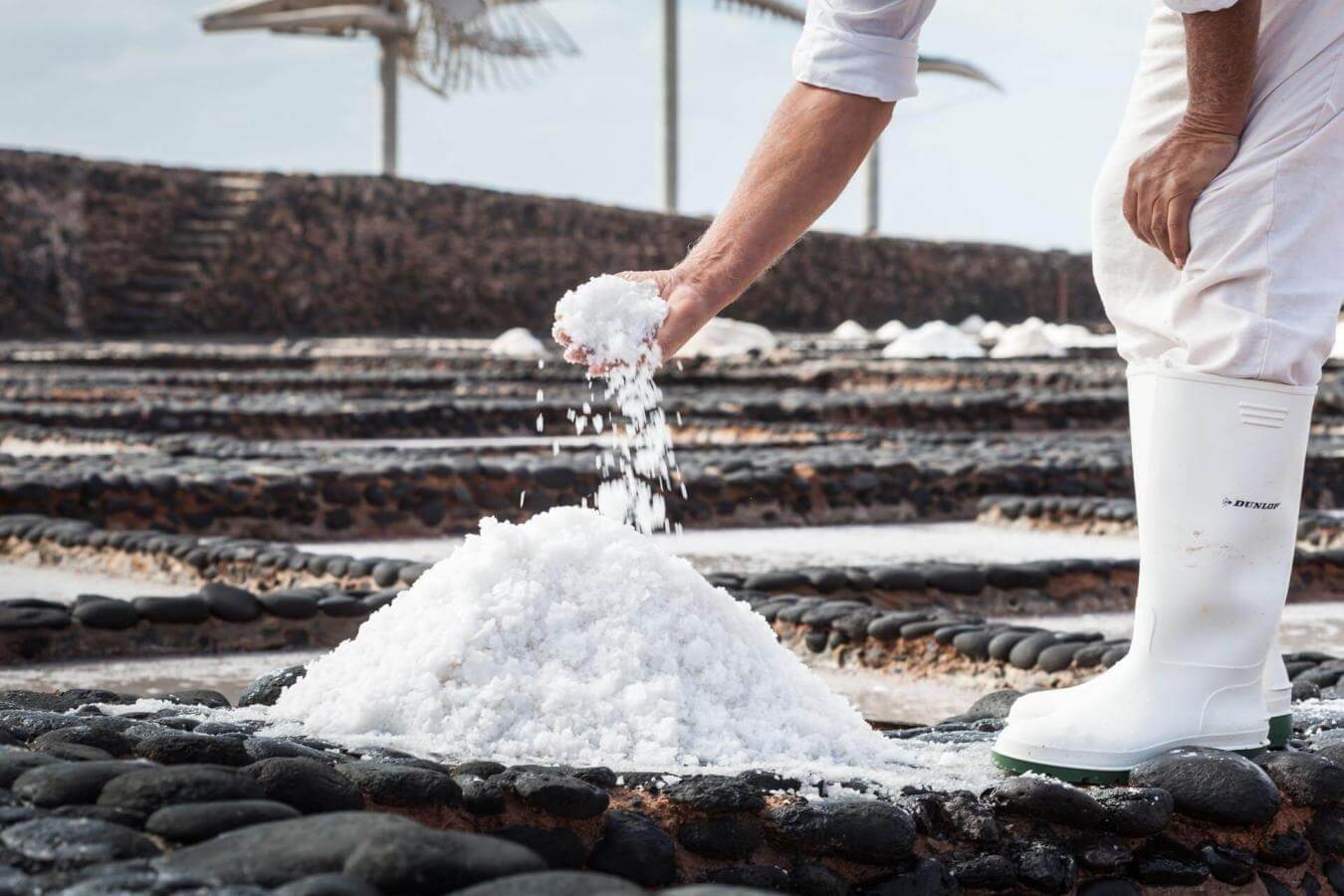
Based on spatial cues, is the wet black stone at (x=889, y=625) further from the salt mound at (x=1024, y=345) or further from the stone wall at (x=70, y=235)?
the stone wall at (x=70, y=235)

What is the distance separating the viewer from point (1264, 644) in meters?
1.90

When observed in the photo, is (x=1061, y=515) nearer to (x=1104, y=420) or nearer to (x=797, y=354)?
(x=1104, y=420)

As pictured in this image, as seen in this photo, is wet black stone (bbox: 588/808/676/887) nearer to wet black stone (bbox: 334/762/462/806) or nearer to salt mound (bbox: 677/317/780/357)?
wet black stone (bbox: 334/762/462/806)

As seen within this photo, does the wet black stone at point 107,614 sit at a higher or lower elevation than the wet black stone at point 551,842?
lower

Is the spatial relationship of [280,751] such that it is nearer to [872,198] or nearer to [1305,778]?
[1305,778]

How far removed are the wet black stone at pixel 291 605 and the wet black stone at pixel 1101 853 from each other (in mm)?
2222

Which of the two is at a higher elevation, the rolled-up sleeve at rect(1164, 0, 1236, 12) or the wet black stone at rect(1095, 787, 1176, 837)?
the rolled-up sleeve at rect(1164, 0, 1236, 12)

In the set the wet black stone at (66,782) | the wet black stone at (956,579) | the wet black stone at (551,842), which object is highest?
the wet black stone at (66,782)

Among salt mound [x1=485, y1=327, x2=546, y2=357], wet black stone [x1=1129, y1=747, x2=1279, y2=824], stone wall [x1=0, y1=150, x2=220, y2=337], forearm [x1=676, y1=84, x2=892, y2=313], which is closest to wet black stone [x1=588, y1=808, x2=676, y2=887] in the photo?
wet black stone [x1=1129, y1=747, x2=1279, y2=824]

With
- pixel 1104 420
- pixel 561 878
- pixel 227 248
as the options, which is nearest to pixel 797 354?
pixel 1104 420

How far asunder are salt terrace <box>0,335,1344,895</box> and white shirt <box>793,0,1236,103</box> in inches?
30.0

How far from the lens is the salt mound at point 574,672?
6.16 feet

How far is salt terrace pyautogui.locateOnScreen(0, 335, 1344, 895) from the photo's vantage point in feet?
4.58

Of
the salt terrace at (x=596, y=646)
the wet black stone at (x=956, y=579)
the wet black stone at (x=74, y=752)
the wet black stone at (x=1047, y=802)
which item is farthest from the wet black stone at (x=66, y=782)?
the wet black stone at (x=956, y=579)
